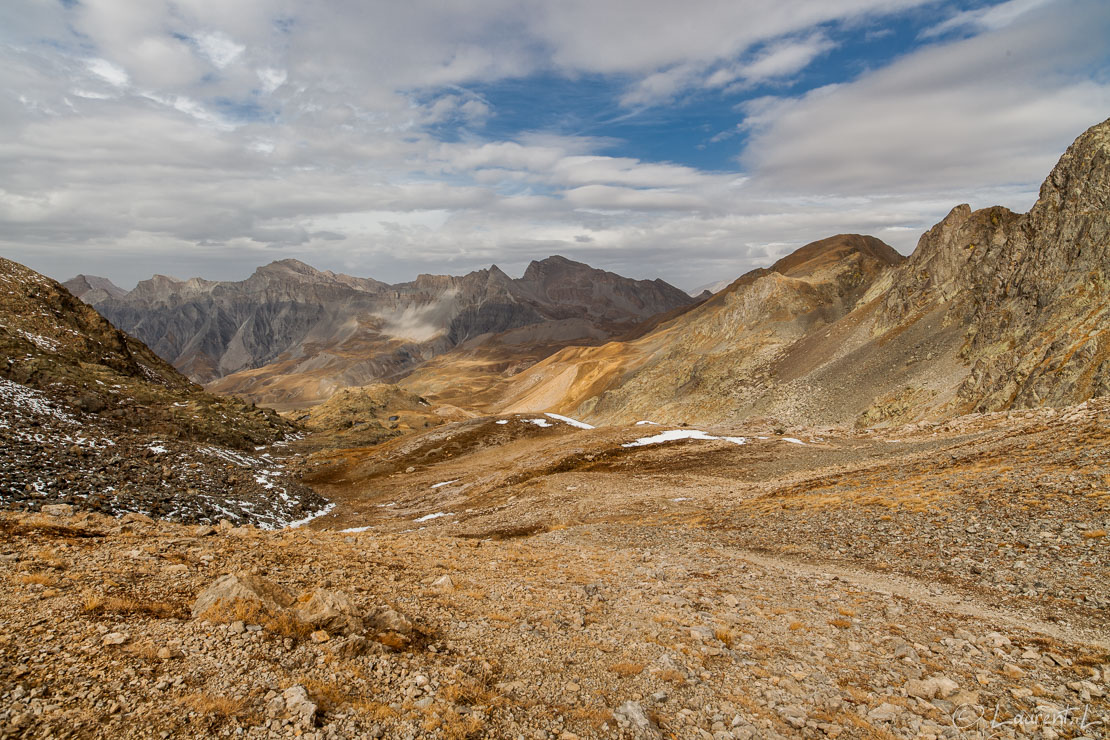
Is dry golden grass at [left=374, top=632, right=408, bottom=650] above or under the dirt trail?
above

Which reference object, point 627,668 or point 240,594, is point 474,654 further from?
point 240,594

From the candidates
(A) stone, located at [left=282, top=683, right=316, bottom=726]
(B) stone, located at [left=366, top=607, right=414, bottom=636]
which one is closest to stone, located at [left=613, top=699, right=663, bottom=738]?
(B) stone, located at [left=366, top=607, right=414, bottom=636]

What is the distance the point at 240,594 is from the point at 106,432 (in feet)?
107

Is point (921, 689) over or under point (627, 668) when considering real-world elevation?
under

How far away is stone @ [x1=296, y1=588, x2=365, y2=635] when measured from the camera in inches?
339

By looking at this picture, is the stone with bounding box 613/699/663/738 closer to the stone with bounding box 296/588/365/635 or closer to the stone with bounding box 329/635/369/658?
the stone with bounding box 329/635/369/658

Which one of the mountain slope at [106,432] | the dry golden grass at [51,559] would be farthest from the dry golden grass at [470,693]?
the mountain slope at [106,432]

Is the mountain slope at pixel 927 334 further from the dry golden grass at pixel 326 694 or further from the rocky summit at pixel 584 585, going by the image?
the dry golden grass at pixel 326 694

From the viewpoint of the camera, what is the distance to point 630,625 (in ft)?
35.0

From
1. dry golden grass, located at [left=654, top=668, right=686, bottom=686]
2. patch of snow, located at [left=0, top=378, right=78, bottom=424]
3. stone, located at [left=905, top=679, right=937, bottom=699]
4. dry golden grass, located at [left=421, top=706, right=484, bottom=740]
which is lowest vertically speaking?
stone, located at [left=905, top=679, right=937, bottom=699]

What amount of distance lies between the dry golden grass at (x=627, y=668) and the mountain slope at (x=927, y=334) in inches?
1784

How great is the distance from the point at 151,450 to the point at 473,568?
2918 centimetres

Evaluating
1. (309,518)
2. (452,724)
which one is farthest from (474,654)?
(309,518)

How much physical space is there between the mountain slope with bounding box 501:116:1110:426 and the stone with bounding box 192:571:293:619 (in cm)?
5024
